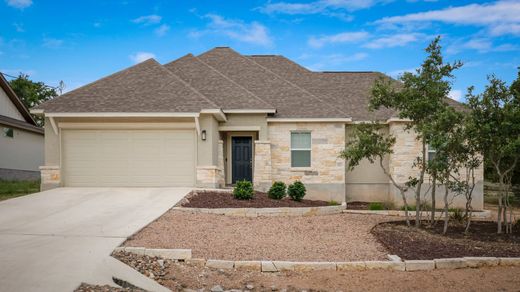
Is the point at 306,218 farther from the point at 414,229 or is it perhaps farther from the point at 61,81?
the point at 61,81

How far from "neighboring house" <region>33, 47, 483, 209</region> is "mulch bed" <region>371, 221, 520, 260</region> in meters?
5.80

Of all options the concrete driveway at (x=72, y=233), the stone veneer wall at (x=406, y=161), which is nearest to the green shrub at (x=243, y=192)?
the concrete driveway at (x=72, y=233)

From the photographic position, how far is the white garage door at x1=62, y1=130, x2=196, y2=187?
625 inches

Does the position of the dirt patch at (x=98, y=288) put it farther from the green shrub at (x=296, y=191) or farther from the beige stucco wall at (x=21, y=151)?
the beige stucco wall at (x=21, y=151)

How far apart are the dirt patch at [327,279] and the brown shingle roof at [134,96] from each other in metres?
8.68

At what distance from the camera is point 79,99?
16.1 meters

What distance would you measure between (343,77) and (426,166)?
38.1ft

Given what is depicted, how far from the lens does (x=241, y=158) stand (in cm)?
1867

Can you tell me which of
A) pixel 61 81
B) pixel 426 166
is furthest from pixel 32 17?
pixel 61 81

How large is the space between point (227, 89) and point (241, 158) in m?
3.05

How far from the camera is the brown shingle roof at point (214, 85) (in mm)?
17516

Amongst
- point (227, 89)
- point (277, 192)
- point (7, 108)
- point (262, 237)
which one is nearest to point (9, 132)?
point (7, 108)

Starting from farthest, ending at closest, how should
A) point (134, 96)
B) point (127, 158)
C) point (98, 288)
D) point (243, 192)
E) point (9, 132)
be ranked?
point (9, 132)
point (134, 96)
point (127, 158)
point (243, 192)
point (98, 288)

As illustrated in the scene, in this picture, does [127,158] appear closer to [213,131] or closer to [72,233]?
[213,131]
